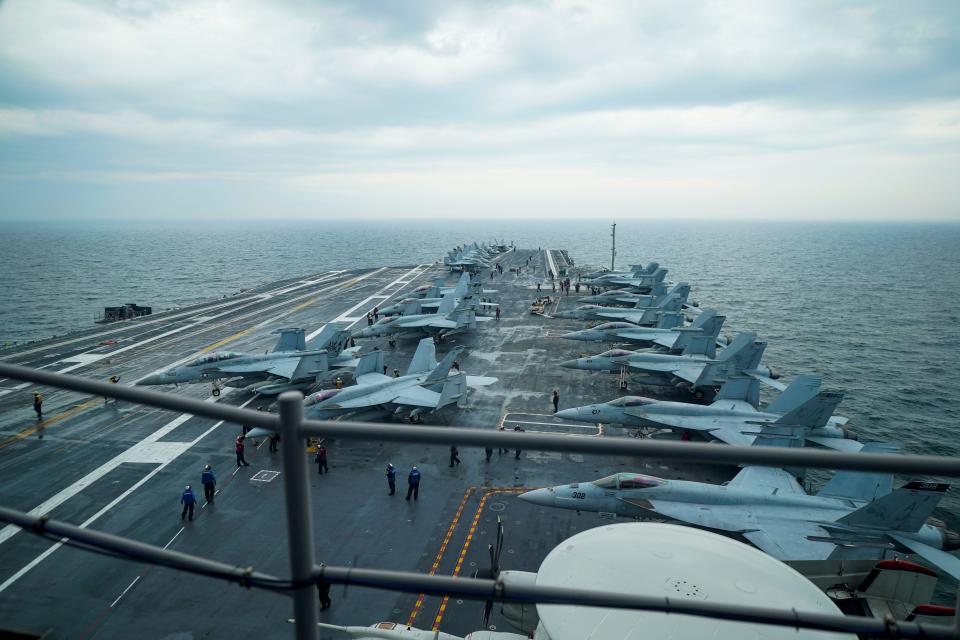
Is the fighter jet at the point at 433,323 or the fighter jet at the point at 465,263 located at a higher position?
the fighter jet at the point at 465,263

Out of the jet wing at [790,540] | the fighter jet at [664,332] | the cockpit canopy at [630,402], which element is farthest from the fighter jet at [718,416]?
the fighter jet at [664,332]

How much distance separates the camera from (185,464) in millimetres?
27688

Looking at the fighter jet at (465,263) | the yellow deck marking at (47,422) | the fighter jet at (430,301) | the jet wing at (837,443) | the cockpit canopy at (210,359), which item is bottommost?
the yellow deck marking at (47,422)

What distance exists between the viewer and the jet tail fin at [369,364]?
36844 millimetres

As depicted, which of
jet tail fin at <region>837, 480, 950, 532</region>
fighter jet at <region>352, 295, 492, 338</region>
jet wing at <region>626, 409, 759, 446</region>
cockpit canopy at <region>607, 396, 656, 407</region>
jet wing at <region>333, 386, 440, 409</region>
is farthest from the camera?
fighter jet at <region>352, 295, 492, 338</region>

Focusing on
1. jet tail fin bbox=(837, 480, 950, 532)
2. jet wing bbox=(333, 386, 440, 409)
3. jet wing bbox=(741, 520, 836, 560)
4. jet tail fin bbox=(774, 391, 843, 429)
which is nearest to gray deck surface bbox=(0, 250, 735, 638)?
jet wing bbox=(333, 386, 440, 409)

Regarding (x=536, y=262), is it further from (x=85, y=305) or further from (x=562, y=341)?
(x=85, y=305)

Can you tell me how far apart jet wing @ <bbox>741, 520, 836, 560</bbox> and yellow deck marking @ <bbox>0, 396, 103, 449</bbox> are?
124 feet

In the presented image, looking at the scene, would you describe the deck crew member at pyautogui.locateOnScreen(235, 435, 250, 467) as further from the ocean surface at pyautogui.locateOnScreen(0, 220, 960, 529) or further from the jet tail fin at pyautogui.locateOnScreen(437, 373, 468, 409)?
the ocean surface at pyautogui.locateOnScreen(0, 220, 960, 529)

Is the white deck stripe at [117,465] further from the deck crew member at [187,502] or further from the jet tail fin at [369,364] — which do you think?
the jet tail fin at [369,364]

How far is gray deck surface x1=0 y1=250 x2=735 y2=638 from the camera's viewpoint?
1736cm

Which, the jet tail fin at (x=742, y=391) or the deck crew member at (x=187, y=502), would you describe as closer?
the deck crew member at (x=187, y=502)

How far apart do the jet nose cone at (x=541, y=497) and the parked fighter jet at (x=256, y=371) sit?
20.4 meters

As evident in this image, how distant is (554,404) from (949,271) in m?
154
